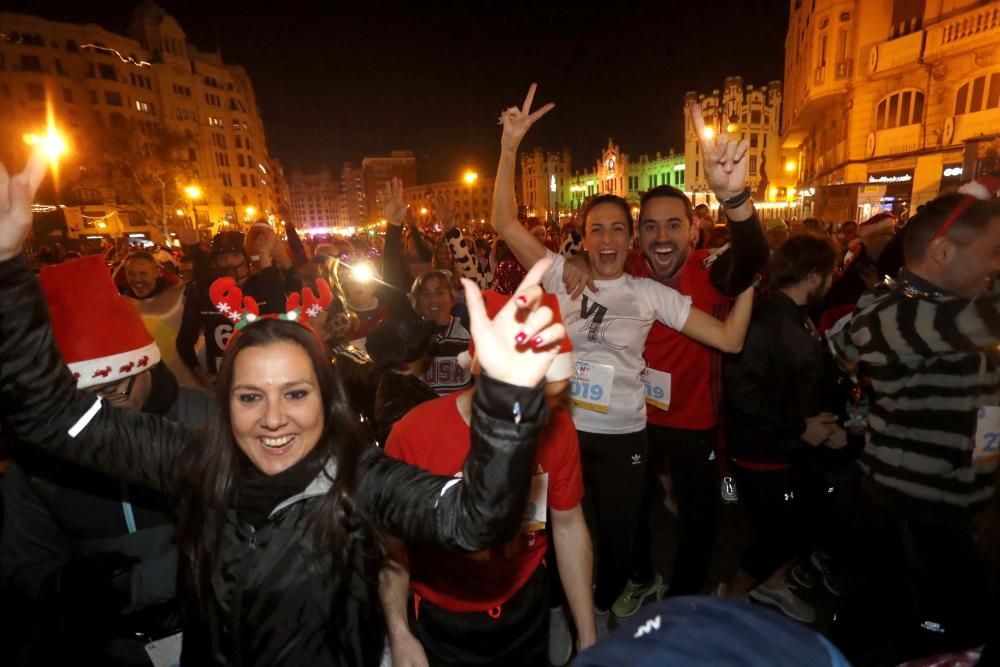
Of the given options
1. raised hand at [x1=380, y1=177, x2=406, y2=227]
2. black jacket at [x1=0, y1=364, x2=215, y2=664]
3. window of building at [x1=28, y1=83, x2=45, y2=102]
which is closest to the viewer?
black jacket at [x1=0, y1=364, x2=215, y2=664]

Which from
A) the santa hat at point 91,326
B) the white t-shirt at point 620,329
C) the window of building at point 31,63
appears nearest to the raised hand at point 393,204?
the white t-shirt at point 620,329

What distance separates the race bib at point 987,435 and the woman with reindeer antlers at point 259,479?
7.72ft

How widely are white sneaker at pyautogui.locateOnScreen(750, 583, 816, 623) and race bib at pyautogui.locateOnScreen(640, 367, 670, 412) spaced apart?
5.03 ft

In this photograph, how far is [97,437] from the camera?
5.76 ft

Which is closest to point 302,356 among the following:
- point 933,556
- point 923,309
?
point 923,309

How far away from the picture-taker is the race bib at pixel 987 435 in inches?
86.4

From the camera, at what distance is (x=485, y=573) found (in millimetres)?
2029

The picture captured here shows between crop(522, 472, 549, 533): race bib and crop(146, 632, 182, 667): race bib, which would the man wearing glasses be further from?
crop(522, 472, 549, 533): race bib

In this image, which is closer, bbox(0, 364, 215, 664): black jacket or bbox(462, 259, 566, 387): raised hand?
bbox(462, 259, 566, 387): raised hand

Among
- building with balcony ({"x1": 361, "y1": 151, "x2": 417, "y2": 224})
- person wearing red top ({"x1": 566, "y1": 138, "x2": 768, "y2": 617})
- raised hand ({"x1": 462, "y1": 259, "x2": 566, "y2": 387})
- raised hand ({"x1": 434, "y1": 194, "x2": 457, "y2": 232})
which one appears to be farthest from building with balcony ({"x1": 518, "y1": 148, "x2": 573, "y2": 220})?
raised hand ({"x1": 462, "y1": 259, "x2": 566, "y2": 387})

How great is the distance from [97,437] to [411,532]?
119 centimetres

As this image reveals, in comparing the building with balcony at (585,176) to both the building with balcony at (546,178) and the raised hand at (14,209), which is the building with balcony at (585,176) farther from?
the raised hand at (14,209)

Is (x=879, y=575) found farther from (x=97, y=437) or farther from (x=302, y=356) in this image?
(x=97, y=437)

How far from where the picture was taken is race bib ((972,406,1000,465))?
7.20 ft
